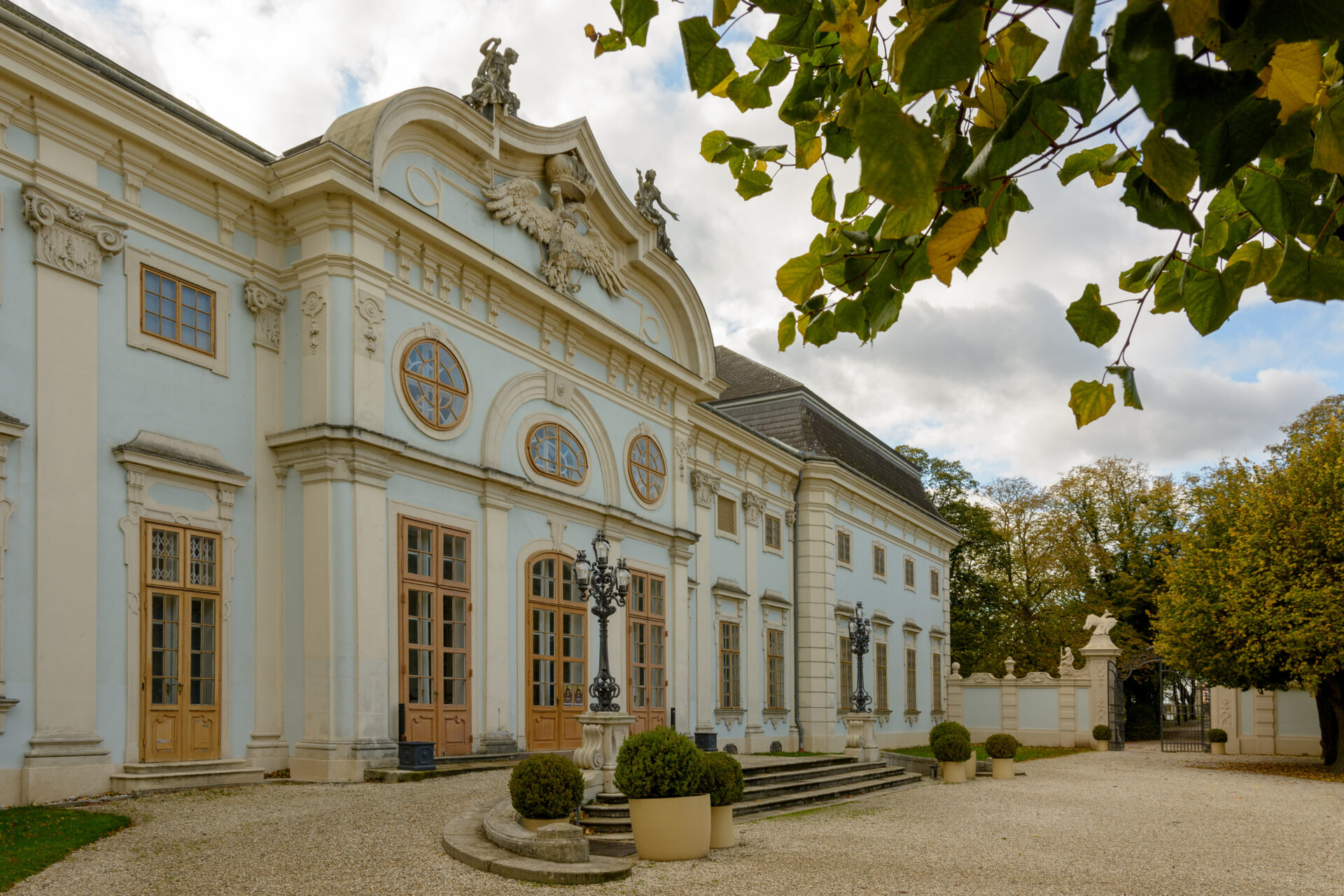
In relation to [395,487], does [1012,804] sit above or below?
below

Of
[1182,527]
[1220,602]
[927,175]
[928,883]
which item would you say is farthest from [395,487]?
[1182,527]

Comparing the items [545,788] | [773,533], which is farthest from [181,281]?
[773,533]

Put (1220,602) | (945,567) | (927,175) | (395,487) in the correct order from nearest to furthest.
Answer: (927,175) < (395,487) < (1220,602) < (945,567)

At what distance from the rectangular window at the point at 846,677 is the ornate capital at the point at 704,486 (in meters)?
6.81

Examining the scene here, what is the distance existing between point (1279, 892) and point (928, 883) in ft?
9.76

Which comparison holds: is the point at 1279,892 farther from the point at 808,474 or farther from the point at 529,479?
the point at 808,474

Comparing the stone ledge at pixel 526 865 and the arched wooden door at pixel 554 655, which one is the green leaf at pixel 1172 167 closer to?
the stone ledge at pixel 526 865

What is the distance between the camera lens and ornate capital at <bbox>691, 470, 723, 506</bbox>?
2436cm

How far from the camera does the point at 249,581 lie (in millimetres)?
14719

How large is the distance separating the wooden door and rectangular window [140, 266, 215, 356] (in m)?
8.50

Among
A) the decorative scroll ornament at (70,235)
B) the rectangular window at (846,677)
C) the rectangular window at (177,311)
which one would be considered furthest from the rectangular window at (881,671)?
the decorative scroll ornament at (70,235)

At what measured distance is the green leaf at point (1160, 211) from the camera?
103 inches

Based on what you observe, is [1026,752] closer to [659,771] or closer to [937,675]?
[937,675]

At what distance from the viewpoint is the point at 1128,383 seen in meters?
2.99
